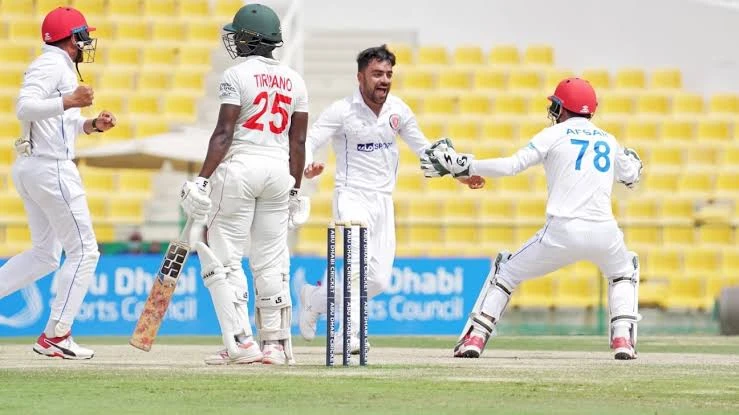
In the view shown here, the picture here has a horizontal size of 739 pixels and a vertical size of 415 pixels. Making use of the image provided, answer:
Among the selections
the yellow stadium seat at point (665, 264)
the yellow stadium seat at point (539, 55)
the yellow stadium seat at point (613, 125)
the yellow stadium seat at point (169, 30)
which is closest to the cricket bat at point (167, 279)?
the yellow stadium seat at point (665, 264)

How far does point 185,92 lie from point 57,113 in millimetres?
13459

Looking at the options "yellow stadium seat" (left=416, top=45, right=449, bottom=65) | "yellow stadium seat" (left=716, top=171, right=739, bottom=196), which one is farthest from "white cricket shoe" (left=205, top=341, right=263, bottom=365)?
"yellow stadium seat" (left=416, top=45, right=449, bottom=65)

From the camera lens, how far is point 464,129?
21.9 metres

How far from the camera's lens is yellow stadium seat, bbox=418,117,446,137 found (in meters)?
21.7

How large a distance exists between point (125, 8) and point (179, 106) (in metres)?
2.62

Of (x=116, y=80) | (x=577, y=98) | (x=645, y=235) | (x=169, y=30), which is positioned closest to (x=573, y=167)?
(x=577, y=98)

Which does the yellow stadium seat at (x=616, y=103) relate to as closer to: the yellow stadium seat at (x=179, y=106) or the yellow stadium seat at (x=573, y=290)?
the yellow stadium seat at (x=573, y=290)

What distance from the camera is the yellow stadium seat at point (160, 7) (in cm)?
2442

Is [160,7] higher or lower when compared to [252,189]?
higher

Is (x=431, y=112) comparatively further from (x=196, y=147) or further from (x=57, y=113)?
(x=57, y=113)

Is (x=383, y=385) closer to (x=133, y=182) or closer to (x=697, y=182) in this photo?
(x=697, y=182)

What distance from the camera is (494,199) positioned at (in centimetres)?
2050

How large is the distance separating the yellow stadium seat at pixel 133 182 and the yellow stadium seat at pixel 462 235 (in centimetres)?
486

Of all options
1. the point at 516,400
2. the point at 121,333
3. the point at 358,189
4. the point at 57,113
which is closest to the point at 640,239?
the point at 121,333
